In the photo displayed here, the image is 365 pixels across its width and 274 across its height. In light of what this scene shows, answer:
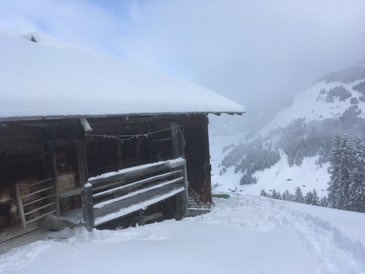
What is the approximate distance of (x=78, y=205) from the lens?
9523 mm

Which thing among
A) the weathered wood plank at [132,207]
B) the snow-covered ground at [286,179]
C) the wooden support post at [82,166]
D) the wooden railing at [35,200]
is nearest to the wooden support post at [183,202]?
the weathered wood plank at [132,207]

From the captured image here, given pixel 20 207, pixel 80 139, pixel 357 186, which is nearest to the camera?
pixel 20 207

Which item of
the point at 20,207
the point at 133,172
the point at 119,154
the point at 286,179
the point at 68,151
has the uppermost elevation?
the point at 68,151

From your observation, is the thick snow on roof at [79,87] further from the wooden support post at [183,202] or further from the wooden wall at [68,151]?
the wooden support post at [183,202]

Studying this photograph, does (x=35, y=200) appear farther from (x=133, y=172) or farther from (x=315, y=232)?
(x=315, y=232)

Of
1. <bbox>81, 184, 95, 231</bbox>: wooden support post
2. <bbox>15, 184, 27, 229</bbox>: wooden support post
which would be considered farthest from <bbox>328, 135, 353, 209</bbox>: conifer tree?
<bbox>15, 184, 27, 229</bbox>: wooden support post

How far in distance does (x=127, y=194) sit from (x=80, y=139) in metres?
1.75

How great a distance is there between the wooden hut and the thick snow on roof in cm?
3

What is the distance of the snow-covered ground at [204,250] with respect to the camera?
5.46 metres

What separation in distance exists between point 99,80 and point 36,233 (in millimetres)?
4218

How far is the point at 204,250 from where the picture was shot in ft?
20.6

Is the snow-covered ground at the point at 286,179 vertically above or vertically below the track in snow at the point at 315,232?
below

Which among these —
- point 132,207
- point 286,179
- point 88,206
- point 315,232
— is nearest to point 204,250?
point 88,206

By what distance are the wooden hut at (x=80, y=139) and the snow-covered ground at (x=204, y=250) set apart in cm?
102
